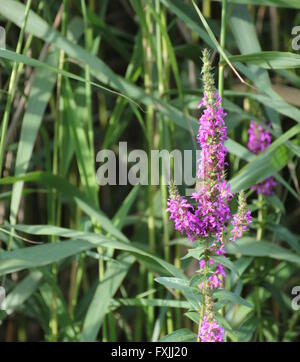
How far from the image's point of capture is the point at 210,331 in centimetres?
73

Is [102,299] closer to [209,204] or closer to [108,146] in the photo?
[108,146]

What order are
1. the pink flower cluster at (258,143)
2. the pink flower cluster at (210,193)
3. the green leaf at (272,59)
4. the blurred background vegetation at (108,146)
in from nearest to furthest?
the pink flower cluster at (210,193), the green leaf at (272,59), the blurred background vegetation at (108,146), the pink flower cluster at (258,143)

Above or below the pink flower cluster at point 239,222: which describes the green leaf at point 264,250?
below

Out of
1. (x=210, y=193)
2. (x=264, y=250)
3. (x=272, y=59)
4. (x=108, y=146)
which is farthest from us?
(x=108, y=146)

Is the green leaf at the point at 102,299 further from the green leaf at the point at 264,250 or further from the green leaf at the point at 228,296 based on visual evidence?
the green leaf at the point at 228,296

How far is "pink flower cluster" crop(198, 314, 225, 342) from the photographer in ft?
2.39

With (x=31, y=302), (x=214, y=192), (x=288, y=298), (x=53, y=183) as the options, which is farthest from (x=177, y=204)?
(x=288, y=298)

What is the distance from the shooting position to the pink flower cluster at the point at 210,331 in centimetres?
73

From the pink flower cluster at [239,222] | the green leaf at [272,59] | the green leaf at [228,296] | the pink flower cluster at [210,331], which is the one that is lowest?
the pink flower cluster at [210,331]

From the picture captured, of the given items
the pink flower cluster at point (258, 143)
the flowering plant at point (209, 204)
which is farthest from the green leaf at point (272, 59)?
the pink flower cluster at point (258, 143)

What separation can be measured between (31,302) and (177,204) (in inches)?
25.3

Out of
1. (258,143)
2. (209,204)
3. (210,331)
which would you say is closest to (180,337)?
(210,331)

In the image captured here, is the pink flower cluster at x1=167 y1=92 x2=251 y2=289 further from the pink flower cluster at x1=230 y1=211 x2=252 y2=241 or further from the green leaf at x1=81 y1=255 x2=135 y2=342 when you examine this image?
the green leaf at x1=81 y1=255 x2=135 y2=342
